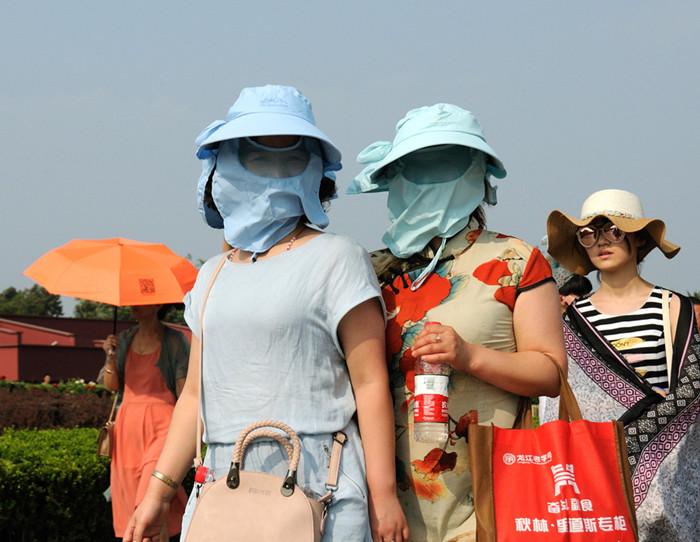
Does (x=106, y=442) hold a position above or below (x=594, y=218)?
below

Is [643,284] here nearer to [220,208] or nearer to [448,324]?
[448,324]

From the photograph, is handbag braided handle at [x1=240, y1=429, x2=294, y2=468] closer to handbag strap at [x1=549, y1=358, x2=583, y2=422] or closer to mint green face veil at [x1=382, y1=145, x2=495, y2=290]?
mint green face veil at [x1=382, y1=145, x2=495, y2=290]

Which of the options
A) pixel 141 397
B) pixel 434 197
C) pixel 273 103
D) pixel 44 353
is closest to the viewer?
pixel 273 103

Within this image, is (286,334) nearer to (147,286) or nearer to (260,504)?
(260,504)

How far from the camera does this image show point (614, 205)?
468 cm

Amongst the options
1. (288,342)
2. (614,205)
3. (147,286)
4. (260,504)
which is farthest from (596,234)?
(147,286)

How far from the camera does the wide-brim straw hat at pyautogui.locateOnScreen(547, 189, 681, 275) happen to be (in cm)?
461

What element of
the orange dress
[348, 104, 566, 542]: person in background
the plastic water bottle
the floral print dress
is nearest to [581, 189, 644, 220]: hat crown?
[348, 104, 566, 542]: person in background

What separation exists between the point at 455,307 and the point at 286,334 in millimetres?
553

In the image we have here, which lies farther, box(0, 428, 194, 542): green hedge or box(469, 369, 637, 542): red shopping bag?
box(0, 428, 194, 542): green hedge

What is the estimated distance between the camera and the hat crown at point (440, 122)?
2.83 metres

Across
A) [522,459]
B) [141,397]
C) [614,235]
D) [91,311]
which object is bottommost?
[522,459]

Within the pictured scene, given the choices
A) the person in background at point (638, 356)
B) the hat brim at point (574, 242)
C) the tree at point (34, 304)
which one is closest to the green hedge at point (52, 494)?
the person in background at point (638, 356)

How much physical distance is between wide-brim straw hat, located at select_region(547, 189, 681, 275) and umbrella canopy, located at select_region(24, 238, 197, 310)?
2.68 metres
